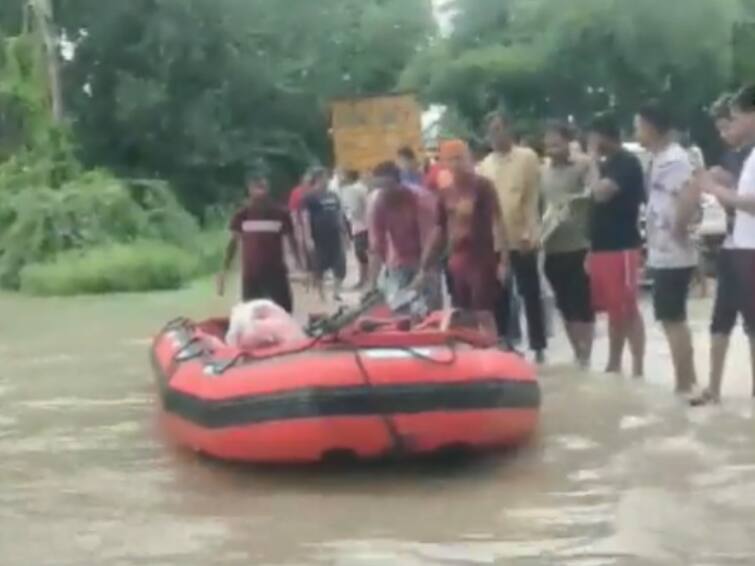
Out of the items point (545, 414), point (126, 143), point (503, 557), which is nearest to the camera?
point (503, 557)

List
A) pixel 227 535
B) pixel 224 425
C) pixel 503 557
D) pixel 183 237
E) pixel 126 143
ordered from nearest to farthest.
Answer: pixel 503 557
pixel 227 535
pixel 224 425
pixel 183 237
pixel 126 143

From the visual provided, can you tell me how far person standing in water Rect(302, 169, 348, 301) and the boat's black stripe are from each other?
1231 centimetres

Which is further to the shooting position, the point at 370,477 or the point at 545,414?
the point at 545,414

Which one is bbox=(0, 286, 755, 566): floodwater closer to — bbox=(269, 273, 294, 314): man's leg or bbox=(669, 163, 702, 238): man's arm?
bbox=(669, 163, 702, 238): man's arm

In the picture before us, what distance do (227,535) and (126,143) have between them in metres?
28.5

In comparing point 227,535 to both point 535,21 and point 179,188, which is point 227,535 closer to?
point 535,21

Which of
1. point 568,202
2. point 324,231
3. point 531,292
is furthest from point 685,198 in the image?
point 324,231

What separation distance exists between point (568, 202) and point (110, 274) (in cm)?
1171

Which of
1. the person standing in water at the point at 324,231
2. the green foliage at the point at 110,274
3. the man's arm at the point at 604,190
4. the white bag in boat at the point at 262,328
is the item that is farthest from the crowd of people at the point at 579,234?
the green foliage at the point at 110,274

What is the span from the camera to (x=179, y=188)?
121 feet

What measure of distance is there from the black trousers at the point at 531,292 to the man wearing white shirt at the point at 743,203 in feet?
8.91

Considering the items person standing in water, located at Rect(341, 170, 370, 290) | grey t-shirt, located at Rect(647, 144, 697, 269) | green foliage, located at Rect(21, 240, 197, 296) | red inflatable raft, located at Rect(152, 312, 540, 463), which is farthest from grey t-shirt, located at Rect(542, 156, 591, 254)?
green foliage, located at Rect(21, 240, 197, 296)

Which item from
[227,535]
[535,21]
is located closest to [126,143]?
[535,21]

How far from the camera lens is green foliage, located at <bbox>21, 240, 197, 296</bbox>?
75.8 ft
